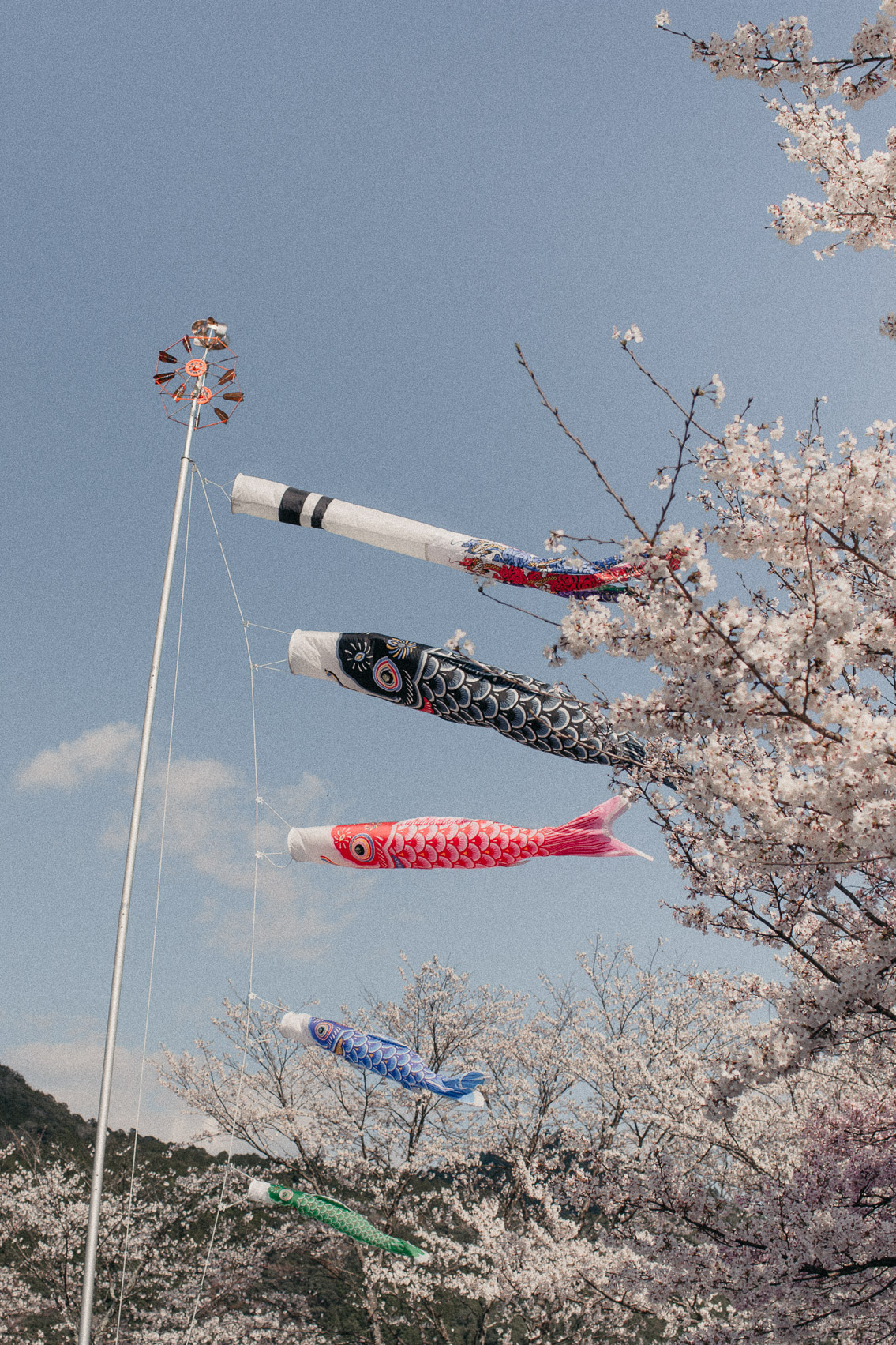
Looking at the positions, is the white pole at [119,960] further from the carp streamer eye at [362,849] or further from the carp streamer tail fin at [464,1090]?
the carp streamer tail fin at [464,1090]

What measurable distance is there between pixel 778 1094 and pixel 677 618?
963cm

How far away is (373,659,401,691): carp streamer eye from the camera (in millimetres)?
8062

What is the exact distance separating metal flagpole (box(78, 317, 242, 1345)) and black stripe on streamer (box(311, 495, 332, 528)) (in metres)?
1.31

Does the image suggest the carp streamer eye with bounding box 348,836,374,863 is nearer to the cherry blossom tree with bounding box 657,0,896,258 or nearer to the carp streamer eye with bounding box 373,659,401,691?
the carp streamer eye with bounding box 373,659,401,691

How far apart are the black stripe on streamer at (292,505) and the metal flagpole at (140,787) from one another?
997 mm

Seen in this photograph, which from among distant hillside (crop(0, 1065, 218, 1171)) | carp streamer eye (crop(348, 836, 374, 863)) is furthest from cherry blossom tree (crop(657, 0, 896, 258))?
distant hillside (crop(0, 1065, 218, 1171))

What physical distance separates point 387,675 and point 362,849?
6.24 feet

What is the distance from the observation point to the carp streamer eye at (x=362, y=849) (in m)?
8.48

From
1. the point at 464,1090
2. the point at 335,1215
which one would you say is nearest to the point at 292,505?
the point at 464,1090

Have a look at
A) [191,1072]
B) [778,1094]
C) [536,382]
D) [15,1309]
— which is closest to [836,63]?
[536,382]

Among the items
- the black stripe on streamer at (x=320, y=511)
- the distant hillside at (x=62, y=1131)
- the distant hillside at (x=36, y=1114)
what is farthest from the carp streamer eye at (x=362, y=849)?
the distant hillside at (x=36, y=1114)

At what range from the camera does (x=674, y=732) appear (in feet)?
11.6

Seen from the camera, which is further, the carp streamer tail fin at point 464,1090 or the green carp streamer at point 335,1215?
the green carp streamer at point 335,1215

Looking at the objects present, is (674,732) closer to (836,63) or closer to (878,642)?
(878,642)
